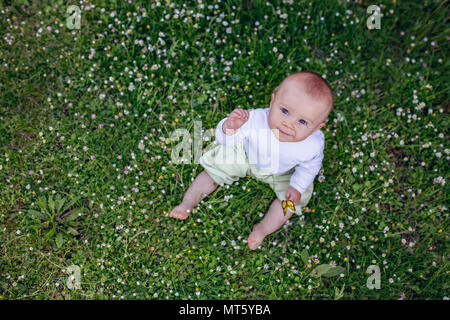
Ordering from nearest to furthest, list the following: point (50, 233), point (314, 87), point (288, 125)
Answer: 1. point (314, 87)
2. point (288, 125)
3. point (50, 233)

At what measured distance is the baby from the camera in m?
2.73

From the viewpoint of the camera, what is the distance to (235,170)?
11.9ft

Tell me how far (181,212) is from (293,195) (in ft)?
3.97

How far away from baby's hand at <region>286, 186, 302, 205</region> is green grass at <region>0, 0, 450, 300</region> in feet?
1.56

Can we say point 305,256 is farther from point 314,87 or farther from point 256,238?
point 314,87

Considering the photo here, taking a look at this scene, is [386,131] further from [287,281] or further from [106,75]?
[106,75]

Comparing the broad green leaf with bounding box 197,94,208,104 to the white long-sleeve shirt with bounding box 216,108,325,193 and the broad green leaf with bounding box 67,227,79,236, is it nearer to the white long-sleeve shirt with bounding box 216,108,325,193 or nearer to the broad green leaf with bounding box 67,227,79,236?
the white long-sleeve shirt with bounding box 216,108,325,193

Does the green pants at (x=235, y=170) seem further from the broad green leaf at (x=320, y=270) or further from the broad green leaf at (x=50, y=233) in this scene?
the broad green leaf at (x=50, y=233)

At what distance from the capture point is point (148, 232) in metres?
3.72

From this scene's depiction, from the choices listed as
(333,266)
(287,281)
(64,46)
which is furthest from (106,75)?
(333,266)

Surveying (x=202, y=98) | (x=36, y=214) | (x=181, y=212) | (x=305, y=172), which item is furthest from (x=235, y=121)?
(x=36, y=214)

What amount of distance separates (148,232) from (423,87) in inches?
144

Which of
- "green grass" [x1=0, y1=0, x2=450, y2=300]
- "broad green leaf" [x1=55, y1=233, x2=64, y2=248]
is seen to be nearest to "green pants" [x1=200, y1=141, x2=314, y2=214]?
"green grass" [x1=0, y1=0, x2=450, y2=300]

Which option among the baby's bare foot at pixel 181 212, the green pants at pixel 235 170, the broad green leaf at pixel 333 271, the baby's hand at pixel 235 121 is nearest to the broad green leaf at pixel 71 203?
the baby's bare foot at pixel 181 212
